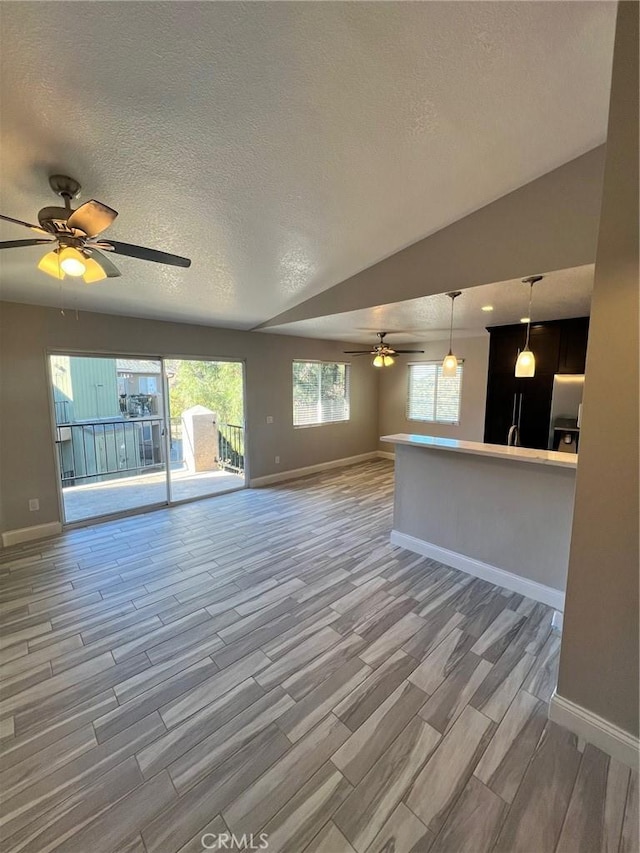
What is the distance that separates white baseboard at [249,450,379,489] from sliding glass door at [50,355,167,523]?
4.95ft

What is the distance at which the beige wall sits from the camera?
19.6 feet

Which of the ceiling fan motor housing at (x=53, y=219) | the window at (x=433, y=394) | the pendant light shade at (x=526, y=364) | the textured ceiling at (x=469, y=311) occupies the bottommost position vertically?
the window at (x=433, y=394)

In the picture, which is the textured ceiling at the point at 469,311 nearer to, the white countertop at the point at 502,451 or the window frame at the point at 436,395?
the window frame at the point at 436,395

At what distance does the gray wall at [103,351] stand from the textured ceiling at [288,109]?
3.44 ft

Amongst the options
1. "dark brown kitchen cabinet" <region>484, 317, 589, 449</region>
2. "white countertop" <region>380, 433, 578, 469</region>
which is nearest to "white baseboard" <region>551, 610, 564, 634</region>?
"white countertop" <region>380, 433, 578, 469</region>

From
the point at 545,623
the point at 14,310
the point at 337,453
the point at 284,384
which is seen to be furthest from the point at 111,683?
the point at 337,453

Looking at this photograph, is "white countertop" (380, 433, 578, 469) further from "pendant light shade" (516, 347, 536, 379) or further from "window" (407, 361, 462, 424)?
"window" (407, 361, 462, 424)

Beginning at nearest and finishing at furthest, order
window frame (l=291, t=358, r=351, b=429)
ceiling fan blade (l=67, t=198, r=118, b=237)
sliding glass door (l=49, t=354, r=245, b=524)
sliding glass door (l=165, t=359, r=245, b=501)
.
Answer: ceiling fan blade (l=67, t=198, r=118, b=237) → sliding glass door (l=49, t=354, r=245, b=524) → window frame (l=291, t=358, r=351, b=429) → sliding glass door (l=165, t=359, r=245, b=501)

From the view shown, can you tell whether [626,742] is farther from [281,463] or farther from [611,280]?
[281,463]

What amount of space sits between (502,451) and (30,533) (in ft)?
16.0

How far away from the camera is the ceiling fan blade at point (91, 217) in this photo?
1.62 meters

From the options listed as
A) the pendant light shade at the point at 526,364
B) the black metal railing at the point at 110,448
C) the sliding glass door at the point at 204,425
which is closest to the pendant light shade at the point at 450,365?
the pendant light shade at the point at 526,364

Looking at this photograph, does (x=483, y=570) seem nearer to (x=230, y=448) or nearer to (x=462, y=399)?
(x=462, y=399)

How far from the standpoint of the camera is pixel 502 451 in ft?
8.93
